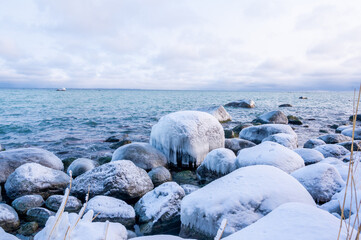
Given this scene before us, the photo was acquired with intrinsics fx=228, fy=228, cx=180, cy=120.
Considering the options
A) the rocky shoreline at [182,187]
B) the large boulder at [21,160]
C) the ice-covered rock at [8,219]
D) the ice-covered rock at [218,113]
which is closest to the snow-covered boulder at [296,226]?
the rocky shoreline at [182,187]

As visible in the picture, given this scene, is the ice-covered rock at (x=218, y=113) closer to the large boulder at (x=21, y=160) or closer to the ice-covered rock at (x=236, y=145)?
the ice-covered rock at (x=236, y=145)

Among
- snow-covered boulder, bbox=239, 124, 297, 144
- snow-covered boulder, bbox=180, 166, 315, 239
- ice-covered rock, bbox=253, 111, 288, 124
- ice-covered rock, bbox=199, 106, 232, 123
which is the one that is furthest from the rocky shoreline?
ice-covered rock, bbox=199, 106, 232, 123

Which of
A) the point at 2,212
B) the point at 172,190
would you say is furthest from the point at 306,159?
the point at 2,212

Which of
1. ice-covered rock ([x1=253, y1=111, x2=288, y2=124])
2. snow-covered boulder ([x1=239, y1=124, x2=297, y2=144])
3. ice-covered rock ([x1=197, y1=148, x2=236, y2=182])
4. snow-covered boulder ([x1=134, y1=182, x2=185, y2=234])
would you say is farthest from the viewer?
ice-covered rock ([x1=253, y1=111, x2=288, y2=124])

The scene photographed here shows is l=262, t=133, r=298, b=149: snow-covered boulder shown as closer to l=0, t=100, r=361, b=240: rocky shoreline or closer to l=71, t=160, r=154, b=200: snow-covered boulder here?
l=0, t=100, r=361, b=240: rocky shoreline

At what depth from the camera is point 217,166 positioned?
5.54 metres

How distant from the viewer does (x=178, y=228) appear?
3.69 m

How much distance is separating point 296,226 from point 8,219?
13.6 ft

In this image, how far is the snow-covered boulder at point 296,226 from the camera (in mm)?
1670

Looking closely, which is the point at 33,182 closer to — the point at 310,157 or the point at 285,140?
the point at 310,157

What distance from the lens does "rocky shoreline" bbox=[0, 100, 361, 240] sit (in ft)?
9.75

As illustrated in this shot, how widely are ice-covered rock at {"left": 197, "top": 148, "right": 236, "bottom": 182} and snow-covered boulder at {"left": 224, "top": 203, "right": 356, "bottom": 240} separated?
3.34 meters

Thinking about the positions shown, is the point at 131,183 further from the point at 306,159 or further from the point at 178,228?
the point at 306,159

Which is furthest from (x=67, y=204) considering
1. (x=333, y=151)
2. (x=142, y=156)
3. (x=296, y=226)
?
(x=333, y=151)
